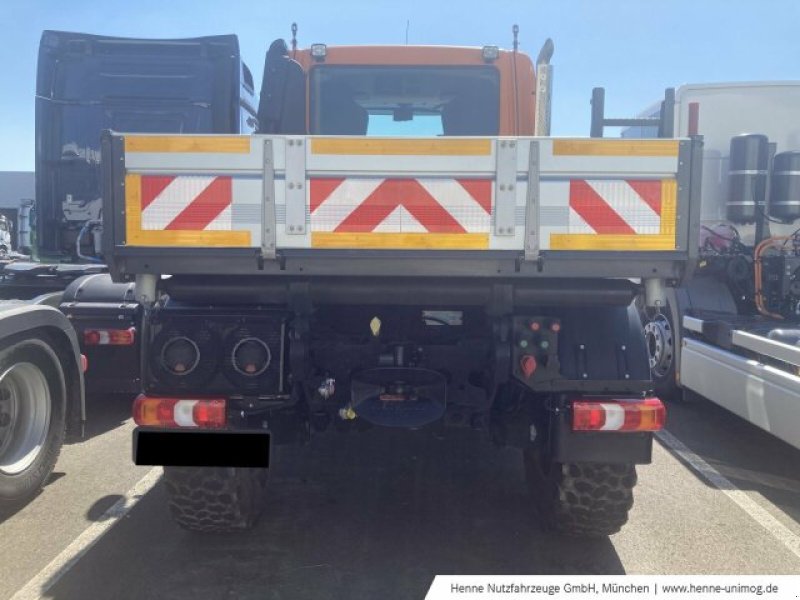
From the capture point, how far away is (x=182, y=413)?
3402 millimetres

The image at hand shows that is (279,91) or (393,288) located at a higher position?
(279,91)

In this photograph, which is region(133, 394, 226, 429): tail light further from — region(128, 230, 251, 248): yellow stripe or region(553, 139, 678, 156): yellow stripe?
region(553, 139, 678, 156): yellow stripe

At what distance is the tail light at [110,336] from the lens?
229 inches

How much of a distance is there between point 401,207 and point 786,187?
15.4 feet

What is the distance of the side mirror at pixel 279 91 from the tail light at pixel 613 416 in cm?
214

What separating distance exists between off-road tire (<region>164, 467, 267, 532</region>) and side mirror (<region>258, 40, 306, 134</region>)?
1816 mm

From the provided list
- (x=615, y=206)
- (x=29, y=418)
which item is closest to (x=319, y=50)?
(x=615, y=206)

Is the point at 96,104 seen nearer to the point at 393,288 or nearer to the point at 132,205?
the point at 132,205

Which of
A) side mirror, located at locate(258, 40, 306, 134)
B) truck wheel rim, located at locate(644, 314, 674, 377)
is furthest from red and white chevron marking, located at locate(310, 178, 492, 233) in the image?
truck wheel rim, located at locate(644, 314, 674, 377)

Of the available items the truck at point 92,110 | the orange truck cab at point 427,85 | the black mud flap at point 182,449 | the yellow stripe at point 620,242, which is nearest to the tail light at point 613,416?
the yellow stripe at point 620,242

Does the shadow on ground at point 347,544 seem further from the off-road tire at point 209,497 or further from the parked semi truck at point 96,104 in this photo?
the parked semi truck at point 96,104

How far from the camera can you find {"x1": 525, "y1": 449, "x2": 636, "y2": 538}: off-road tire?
3.63 m

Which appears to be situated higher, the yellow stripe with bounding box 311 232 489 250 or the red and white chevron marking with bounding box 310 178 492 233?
the red and white chevron marking with bounding box 310 178 492 233

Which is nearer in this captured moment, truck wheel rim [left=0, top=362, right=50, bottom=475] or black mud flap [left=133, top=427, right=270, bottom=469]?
black mud flap [left=133, top=427, right=270, bottom=469]
